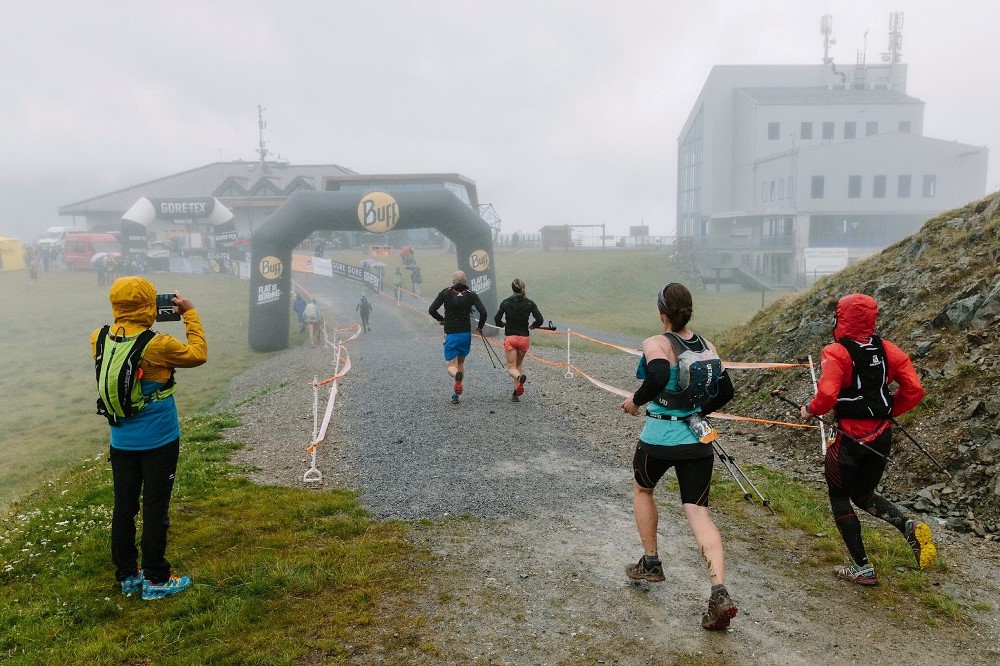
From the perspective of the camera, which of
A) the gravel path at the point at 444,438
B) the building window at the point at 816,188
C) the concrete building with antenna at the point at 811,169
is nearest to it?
the gravel path at the point at 444,438

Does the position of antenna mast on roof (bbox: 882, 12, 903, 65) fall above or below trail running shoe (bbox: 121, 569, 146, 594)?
above

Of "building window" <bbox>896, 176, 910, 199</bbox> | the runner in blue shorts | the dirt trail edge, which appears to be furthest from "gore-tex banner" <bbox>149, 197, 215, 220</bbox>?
"building window" <bbox>896, 176, 910, 199</bbox>

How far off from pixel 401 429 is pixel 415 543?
4.20 meters

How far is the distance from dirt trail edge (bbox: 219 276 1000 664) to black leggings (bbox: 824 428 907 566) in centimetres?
41

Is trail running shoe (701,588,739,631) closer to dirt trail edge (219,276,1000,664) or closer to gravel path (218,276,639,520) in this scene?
dirt trail edge (219,276,1000,664)

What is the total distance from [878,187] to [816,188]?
4.31 meters

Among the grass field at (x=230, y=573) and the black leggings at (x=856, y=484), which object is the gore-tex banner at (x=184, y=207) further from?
the black leggings at (x=856, y=484)

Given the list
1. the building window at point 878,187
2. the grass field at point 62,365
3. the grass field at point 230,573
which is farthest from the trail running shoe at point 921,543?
the building window at point 878,187

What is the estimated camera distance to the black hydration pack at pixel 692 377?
413 centimetres

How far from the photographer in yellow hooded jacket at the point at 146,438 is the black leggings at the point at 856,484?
14.6ft

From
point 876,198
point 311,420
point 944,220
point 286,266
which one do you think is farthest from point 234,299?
point 876,198

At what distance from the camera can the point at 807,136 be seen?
5094cm

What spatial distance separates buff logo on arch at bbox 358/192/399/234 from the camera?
2128 cm

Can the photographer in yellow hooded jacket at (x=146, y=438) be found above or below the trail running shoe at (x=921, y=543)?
above
